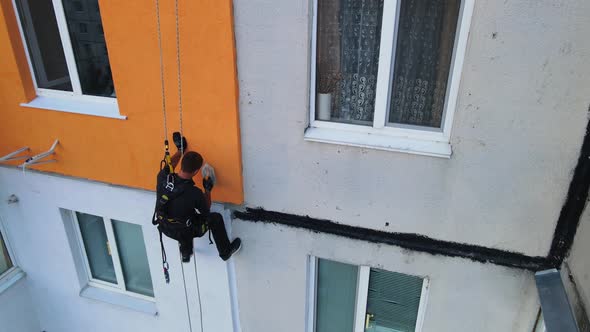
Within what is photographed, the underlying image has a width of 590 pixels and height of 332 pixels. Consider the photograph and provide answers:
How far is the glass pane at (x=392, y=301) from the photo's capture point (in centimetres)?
428

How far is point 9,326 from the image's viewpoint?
5.95 m

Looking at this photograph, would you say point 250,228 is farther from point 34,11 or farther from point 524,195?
point 34,11

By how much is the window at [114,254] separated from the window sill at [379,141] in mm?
2885

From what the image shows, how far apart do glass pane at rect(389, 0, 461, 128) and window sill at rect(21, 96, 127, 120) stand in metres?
2.77

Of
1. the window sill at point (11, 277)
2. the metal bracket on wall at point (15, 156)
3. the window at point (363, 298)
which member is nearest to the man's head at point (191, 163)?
the window at point (363, 298)

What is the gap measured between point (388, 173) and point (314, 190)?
0.74m

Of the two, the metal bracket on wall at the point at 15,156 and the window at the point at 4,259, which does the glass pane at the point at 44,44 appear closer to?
the metal bracket on wall at the point at 15,156

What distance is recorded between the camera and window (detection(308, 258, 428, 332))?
4316 millimetres

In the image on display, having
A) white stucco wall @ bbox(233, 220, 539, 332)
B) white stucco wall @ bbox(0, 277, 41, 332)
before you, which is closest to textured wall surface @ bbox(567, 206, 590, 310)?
white stucco wall @ bbox(233, 220, 539, 332)

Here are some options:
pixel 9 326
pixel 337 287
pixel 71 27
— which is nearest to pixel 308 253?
pixel 337 287

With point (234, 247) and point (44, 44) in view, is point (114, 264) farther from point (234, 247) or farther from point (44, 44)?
point (44, 44)

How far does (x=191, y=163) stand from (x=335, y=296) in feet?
7.32

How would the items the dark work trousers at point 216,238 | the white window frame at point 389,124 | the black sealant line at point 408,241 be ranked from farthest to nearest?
the dark work trousers at point 216,238 < the black sealant line at point 408,241 < the white window frame at point 389,124

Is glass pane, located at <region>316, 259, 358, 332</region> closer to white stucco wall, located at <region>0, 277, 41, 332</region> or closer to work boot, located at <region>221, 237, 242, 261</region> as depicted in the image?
work boot, located at <region>221, 237, 242, 261</region>
